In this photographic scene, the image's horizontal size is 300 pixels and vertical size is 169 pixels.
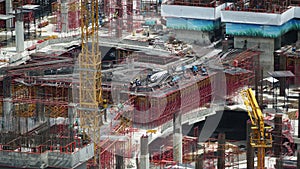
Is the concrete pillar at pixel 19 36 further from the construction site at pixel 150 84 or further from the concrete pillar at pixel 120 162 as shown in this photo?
the concrete pillar at pixel 120 162

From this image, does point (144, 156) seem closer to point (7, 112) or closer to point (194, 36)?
point (7, 112)

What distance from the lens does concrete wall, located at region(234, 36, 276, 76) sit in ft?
267

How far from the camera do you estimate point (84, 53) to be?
72.4 m

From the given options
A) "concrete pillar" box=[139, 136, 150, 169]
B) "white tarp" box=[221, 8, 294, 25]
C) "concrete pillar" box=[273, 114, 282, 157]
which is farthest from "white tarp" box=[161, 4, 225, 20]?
"concrete pillar" box=[139, 136, 150, 169]

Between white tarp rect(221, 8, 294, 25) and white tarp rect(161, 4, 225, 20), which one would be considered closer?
white tarp rect(221, 8, 294, 25)

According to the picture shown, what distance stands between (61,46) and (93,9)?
1206 centimetres

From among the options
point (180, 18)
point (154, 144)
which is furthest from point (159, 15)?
point (154, 144)

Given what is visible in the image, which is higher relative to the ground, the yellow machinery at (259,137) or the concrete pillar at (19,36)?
the concrete pillar at (19,36)

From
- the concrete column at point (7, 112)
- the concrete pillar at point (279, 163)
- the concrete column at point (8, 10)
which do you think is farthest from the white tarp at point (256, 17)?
the concrete pillar at point (279, 163)

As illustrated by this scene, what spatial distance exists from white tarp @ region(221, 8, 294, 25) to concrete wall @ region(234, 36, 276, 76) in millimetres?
871

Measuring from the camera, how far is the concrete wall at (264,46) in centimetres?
8125

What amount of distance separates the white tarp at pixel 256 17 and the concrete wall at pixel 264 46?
0.87 meters

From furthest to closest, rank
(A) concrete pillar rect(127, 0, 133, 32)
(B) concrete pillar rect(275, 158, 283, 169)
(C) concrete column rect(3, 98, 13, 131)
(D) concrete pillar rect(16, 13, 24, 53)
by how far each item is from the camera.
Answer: (A) concrete pillar rect(127, 0, 133, 32) < (D) concrete pillar rect(16, 13, 24, 53) < (C) concrete column rect(3, 98, 13, 131) < (B) concrete pillar rect(275, 158, 283, 169)

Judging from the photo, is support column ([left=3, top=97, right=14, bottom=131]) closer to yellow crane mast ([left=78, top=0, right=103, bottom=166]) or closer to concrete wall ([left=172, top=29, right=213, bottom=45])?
yellow crane mast ([left=78, top=0, right=103, bottom=166])
